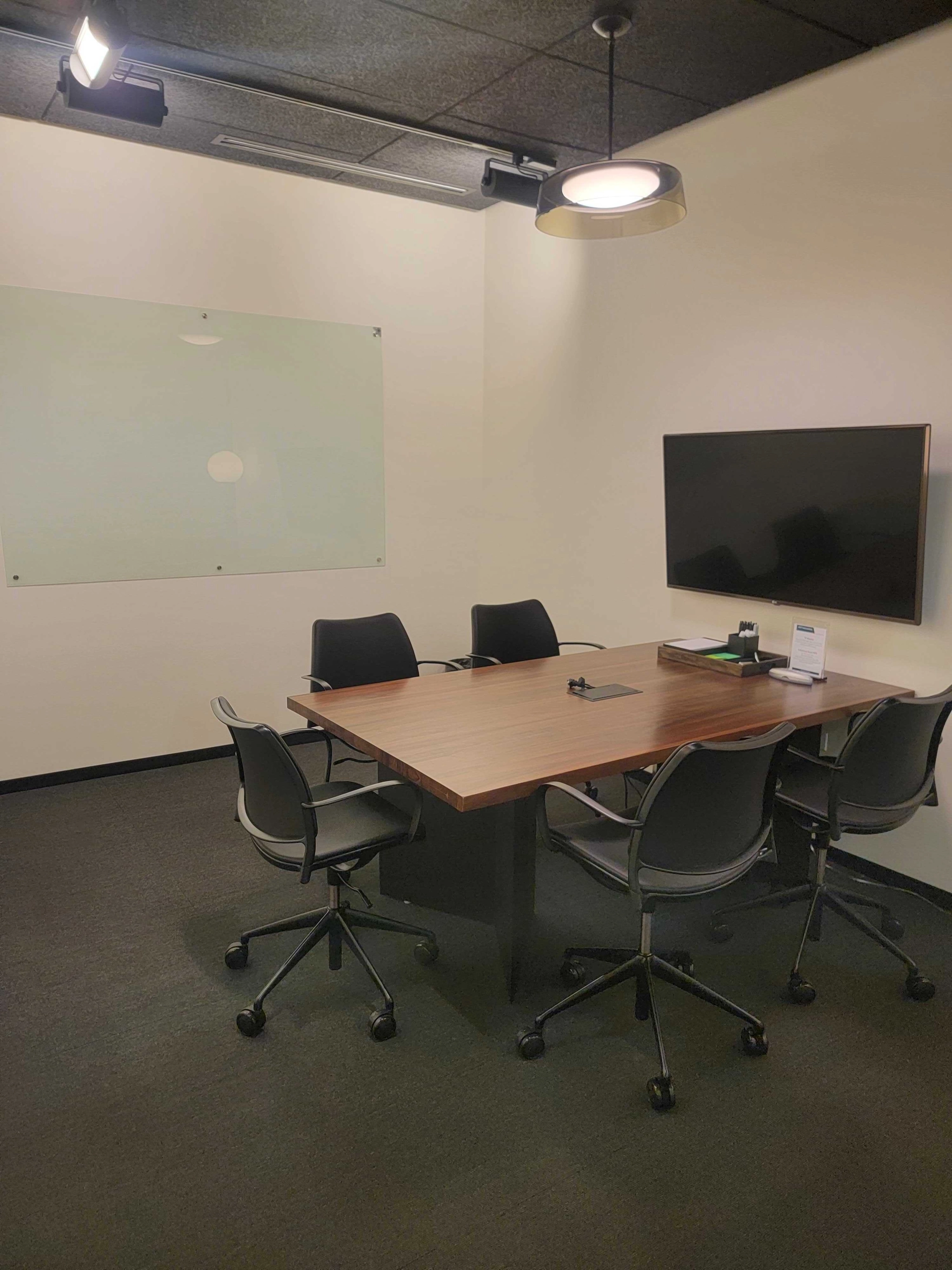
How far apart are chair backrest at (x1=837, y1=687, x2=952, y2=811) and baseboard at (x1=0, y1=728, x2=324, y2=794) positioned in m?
2.48

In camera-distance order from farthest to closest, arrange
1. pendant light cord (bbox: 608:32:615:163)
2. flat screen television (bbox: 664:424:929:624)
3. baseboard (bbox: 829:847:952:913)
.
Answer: baseboard (bbox: 829:847:952:913)
flat screen television (bbox: 664:424:929:624)
pendant light cord (bbox: 608:32:615:163)

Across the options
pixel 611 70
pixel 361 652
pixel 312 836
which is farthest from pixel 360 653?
pixel 611 70

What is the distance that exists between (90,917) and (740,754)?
2.50 meters

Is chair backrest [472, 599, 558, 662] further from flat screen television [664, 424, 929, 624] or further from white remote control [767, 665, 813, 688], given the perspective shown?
white remote control [767, 665, 813, 688]

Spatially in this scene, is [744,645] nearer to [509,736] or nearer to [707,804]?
[509,736]

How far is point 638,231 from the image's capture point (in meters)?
3.21

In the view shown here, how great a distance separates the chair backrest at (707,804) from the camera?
7.24 ft

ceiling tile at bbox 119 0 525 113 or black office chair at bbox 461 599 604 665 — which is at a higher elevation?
ceiling tile at bbox 119 0 525 113

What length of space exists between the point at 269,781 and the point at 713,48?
3133 millimetres

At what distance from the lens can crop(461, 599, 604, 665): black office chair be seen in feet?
14.0

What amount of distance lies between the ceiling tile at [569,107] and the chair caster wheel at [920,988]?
3.54 meters

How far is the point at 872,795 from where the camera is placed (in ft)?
9.23

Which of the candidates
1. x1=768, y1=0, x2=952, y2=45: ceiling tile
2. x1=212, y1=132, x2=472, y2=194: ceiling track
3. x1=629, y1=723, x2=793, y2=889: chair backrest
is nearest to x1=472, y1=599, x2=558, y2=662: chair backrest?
x1=629, y1=723, x2=793, y2=889: chair backrest

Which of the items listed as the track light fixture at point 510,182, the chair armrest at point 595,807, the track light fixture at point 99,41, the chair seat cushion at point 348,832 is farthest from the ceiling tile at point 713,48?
the chair seat cushion at point 348,832
